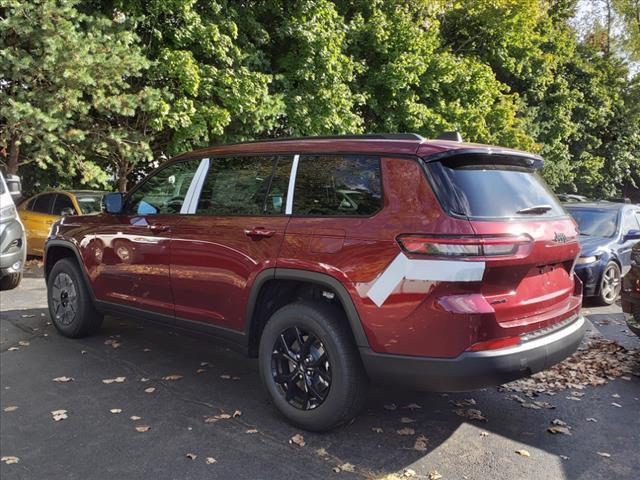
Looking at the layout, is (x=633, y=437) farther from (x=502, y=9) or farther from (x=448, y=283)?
(x=502, y=9)

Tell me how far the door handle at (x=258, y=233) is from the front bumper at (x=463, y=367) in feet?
3.35

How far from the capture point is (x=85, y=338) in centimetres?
550

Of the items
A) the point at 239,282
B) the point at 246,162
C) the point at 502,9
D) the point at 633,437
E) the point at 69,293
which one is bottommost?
the point at 633,437

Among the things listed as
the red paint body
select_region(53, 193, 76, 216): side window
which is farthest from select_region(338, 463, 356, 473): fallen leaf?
select_region(53, 193, 76, 216): side window

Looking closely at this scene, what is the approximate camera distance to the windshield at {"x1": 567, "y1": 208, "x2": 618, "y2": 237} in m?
8.27

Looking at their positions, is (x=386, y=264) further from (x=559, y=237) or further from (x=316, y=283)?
(x=559, y=237)

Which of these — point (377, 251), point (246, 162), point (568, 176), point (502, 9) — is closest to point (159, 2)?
point (246, 162)

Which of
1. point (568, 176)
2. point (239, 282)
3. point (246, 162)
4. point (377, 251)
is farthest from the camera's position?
point (568, 176)

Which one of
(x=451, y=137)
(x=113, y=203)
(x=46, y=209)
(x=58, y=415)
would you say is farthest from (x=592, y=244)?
(x=46, y=209)

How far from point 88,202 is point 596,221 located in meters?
8.97

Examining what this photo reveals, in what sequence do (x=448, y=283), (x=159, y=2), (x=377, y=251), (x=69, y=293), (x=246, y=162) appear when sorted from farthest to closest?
(x=159, y=2) < (x=69, y=293) < (x=246, y=162) < (x=377, y=251) < (x=448, y=283)

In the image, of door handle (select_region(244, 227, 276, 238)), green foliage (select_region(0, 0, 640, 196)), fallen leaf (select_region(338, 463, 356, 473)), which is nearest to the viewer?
fallen leaf (select_region(338, 463, 356, 473))

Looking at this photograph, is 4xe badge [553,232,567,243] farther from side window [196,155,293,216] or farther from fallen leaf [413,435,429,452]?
side window [196,155,293,216]

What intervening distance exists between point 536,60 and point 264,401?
21332 mm
